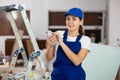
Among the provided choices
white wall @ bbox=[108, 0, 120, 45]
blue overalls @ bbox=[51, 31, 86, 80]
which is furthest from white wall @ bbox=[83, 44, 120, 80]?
white wall @ bbox=[108, 0, 120, 45]

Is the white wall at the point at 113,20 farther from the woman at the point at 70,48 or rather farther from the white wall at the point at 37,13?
the woman at the point at 70,48

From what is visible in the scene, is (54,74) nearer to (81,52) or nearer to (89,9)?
(81,52)

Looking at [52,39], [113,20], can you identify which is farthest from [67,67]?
[113,20]

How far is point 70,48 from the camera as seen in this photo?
1.86 m

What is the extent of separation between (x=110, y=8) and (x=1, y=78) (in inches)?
123

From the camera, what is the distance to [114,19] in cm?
586

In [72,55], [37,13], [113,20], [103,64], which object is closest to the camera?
[72,55]

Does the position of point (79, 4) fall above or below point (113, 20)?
above

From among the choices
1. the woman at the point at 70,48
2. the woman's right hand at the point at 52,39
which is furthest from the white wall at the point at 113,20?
the woman's right hand at the point at 52,39

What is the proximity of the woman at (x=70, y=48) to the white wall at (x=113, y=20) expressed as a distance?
13.5 feet

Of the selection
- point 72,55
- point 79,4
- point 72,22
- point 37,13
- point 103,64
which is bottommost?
point 103,64

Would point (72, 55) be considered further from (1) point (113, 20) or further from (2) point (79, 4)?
(2) point (79, 4)

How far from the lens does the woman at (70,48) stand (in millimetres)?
1833

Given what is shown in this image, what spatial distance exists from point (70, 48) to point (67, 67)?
0.48ft
